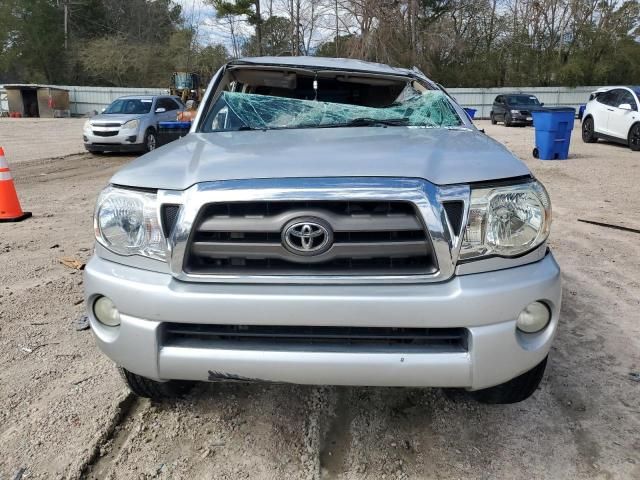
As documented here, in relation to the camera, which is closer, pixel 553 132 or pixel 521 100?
pixel 553 132

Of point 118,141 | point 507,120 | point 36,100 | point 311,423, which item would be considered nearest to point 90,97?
point 36,100

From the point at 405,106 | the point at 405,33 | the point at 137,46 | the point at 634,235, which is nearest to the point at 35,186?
the point at 405,106

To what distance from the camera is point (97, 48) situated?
5044 cm

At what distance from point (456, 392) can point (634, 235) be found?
447 centimetres

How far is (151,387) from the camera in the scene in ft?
8.23

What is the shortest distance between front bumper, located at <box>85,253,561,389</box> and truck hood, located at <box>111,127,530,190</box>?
0.42 m

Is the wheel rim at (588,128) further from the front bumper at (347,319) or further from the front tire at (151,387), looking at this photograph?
the front tire at (151,387)

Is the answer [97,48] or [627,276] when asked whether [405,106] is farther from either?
[97,48]

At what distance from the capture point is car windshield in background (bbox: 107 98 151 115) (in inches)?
567

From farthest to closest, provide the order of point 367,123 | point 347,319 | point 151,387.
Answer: point 367,123 < point 151,387 < point 347,319

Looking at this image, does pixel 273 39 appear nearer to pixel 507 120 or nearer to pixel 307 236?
pixel 507 120

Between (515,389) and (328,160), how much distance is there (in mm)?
1373

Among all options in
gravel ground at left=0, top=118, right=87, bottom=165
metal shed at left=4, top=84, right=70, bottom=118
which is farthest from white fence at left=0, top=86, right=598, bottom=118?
gravel ground at left=0, top=118, right=87, bottom=165

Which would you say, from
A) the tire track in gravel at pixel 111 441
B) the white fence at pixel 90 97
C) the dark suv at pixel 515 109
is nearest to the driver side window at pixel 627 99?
the dark suv at pixel 515 109
